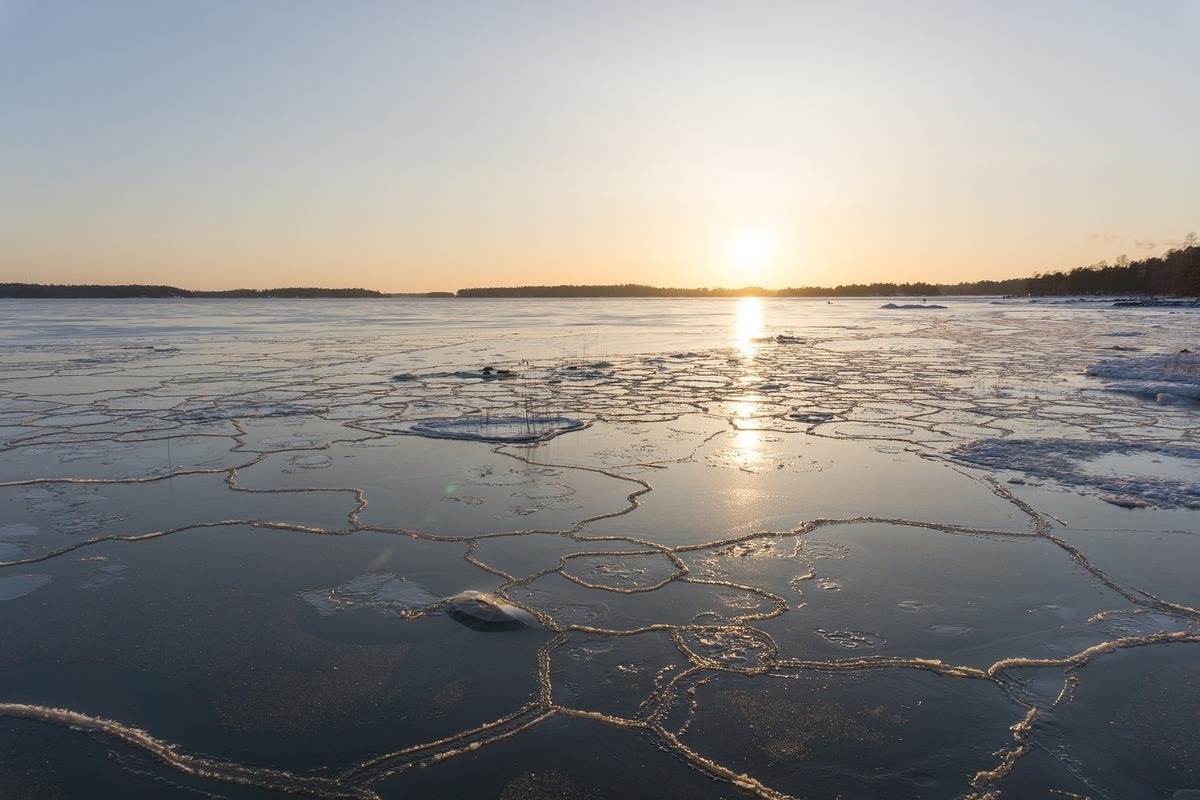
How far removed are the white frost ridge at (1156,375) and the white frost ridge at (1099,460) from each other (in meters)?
4.13

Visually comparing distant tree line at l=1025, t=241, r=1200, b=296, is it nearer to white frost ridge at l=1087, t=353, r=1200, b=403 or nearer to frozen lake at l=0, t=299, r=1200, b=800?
white frost ridge at l=1087, t=353, r=1200, b=403

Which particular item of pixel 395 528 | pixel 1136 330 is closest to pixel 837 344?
pixel 1136 330

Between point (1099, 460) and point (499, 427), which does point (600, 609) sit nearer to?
point (499, 427)

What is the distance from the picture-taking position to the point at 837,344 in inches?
867

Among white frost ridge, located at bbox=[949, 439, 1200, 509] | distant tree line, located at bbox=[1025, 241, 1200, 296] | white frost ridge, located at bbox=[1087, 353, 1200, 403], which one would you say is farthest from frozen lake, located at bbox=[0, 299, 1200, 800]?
distant tree line, located at bbox=[1025, 241, 1200, 296]

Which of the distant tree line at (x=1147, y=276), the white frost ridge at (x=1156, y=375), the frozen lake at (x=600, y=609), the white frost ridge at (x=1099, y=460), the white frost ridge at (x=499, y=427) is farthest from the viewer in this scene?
the distant tree line at (x=1147, y=276)

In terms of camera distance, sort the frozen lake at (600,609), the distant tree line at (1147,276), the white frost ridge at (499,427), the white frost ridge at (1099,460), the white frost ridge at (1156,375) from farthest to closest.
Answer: the distant tree line at (1147,276)
the white frost ridge at (1156,375)
the white frost ridge at (499,427)
the white frost ridge at (1099,460)
the frozen lake at (600,609)

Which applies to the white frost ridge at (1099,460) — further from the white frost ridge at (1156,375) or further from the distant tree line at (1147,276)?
the distant tree line at (1147,276)

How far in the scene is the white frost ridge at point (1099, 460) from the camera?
5488 mm

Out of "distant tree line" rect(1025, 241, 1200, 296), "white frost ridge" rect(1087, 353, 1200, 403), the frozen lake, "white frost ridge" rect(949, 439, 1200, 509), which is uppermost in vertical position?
"distant tree line" rect(1025, 241, 1200, 296)

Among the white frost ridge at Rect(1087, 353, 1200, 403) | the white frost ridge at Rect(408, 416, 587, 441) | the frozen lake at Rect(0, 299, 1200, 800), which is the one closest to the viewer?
the frozen lake at Rect(0, 299, 1200, 800)

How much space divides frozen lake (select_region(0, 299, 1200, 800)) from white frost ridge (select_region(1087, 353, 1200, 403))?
251cm

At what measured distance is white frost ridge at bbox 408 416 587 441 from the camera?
25.3 ft

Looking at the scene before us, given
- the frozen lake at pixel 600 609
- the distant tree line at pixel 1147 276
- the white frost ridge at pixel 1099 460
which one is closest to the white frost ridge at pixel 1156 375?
the frozen lake at pixel 600 609
